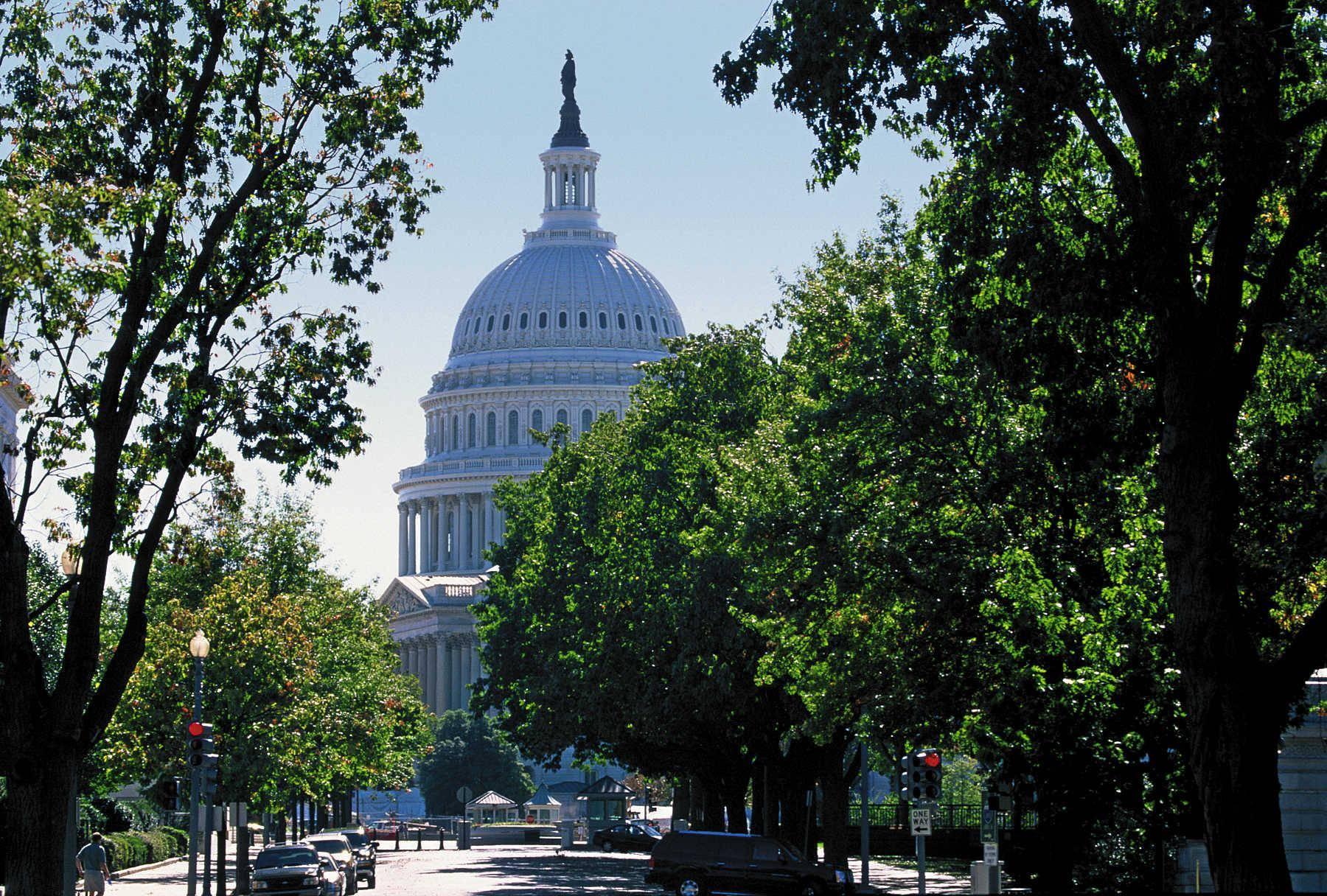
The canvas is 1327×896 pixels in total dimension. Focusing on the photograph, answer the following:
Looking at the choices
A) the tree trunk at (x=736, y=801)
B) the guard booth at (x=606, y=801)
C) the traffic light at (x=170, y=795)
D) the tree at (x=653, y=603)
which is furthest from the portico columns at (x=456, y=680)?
the traffic light at (x=170, y=795)

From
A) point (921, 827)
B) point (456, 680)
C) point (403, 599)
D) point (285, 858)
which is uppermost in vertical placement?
point (403, 599)

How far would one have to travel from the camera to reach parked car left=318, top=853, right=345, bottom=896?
147 feet

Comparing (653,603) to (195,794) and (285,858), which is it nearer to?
(285,858)

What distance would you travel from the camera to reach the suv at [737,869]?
4447cm

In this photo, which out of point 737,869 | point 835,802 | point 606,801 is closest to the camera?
point 737,869

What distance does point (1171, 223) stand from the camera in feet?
A: 61.9

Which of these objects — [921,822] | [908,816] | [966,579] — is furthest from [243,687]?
[908,816]

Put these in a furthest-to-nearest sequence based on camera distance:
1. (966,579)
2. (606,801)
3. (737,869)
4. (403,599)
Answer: (403,599), (606,801), (737,869), (966,579)

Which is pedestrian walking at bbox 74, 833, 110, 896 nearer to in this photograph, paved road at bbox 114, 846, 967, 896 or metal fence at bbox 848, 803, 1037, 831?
paved road at bbox 114, 846, 967, 896

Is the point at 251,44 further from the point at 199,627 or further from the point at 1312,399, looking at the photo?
the point at 199,627

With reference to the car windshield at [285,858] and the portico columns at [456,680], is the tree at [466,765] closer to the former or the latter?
the portico columns at [456,680]

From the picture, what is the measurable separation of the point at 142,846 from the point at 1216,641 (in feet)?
166

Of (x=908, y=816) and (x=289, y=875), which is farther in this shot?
(x=908, y=816)

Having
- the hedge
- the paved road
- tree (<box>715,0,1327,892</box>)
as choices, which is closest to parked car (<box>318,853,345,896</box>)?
the paved road
